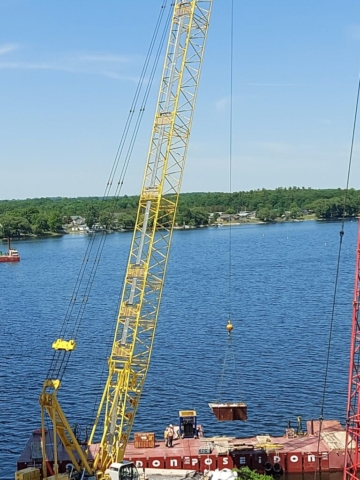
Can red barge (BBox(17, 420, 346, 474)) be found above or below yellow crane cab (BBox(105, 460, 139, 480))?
below

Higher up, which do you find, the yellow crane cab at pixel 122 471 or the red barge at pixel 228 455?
the yellow crane cab at pixel 122 471

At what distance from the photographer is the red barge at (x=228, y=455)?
4131 cm

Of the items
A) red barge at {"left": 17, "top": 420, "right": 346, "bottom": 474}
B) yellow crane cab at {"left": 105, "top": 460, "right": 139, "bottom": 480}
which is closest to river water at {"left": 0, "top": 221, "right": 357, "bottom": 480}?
red barge at {"left": 17, "top": 420, "right": 346, "bottom": 474}

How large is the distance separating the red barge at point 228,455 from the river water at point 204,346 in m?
4.52

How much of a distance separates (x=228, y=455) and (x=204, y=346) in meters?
31.8

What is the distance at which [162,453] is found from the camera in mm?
42031

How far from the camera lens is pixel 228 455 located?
41.9 m

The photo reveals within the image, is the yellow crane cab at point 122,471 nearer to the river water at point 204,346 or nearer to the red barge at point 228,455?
the red barge at point 228,455

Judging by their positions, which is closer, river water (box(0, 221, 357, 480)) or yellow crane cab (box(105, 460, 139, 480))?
yellow crane cab (box(105, 460, 139, 480))

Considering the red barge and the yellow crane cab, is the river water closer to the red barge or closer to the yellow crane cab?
the red barge

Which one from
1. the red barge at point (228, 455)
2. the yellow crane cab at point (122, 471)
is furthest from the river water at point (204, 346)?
the yellow crane cab at point (122, 471)

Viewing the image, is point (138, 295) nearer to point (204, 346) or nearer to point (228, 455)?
point (228, 455)

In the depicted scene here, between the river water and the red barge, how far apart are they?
4.52m

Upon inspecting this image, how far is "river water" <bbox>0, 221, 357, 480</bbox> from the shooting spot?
175 feet
